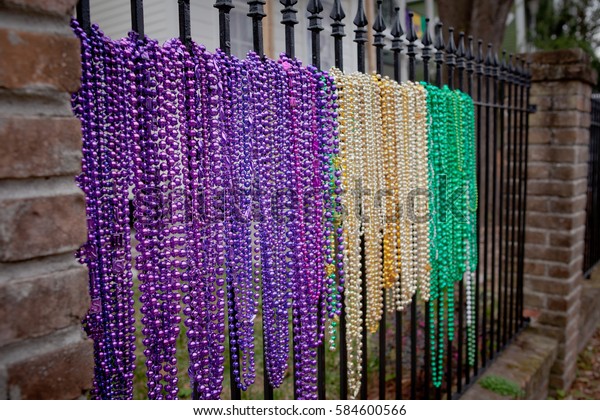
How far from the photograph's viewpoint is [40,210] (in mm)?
967

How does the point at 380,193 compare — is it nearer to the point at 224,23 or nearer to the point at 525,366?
the point at 224,23

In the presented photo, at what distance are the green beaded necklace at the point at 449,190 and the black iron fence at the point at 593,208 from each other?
12.0ft

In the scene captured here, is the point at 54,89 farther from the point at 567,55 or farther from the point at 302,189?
the point at 567,55

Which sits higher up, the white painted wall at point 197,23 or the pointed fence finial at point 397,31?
the white painted wall at point 197,23

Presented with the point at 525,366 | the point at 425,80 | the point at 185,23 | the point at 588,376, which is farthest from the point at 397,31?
the point at 588,376

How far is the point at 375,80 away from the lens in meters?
2.12

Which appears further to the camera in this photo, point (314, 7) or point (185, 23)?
point (314, 7)

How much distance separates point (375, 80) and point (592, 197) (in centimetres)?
499

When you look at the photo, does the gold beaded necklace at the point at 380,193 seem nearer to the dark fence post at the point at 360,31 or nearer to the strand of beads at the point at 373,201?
the strand of beads at the point at 373,201

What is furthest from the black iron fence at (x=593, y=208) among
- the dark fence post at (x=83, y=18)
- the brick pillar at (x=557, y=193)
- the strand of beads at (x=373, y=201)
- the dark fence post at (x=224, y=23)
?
the dark fence post at (x=83, y=18)

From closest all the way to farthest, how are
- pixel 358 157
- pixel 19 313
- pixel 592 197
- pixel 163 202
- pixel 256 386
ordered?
pixel 19 313 → pixel 163 202 → pixel 358 157 → pixel 256 386 → pixel 592 197

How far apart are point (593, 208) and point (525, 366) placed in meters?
3.35

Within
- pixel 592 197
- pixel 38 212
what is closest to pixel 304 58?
pixel 592 197

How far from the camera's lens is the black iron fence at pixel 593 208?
5.80 metres
